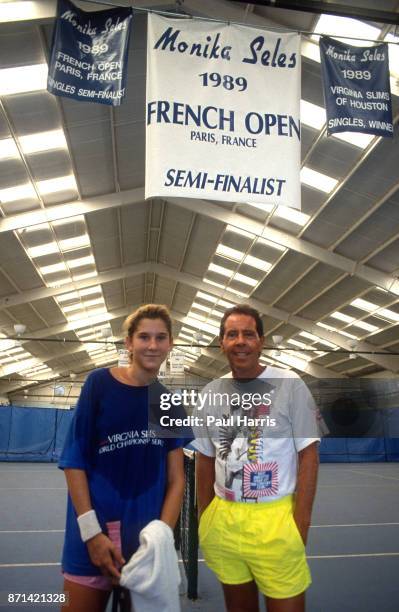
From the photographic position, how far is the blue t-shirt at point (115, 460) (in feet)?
5.48

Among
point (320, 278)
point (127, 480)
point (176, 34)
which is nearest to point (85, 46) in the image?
point (176, 34)

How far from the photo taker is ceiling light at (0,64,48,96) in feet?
26.1

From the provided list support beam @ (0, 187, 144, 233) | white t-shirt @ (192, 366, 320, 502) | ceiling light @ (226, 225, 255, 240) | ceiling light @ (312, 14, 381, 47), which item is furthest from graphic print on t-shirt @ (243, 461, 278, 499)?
ceiling light @ (226, 225, 255, 240)

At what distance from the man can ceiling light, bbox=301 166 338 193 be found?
982 cm

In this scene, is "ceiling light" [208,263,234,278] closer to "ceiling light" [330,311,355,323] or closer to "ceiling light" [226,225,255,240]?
"ceiling light" [226,225,255,240]

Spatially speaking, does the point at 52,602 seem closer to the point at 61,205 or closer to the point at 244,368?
the point at 244,368

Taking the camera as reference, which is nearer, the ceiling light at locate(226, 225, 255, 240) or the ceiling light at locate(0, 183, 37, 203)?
the ceiling light at locate(0, 183, 37, 203)

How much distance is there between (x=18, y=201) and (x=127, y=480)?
12.1 meters

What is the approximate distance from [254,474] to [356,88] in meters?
4.48

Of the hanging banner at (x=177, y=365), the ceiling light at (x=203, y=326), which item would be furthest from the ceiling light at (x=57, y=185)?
the ceiling light at (x=203, y=326)

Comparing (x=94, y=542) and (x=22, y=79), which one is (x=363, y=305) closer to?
(x=22, y=79)

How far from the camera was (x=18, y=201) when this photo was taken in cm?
1231

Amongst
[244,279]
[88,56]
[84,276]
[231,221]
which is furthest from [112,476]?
[84,276]

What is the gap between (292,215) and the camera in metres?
13.3
